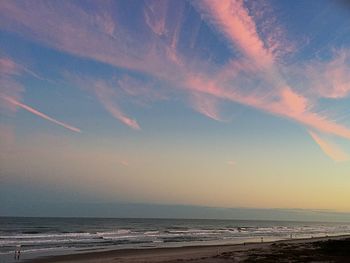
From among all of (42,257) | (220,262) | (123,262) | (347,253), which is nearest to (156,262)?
(123,262)

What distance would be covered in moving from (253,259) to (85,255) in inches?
432

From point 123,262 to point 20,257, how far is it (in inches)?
279

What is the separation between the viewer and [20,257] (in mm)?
26828

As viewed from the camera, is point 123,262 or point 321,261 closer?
point 321,261

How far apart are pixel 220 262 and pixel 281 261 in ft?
10.7

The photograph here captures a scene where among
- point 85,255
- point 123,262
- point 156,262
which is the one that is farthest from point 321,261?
point 85,255

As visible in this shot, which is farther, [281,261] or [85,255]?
[85,255]

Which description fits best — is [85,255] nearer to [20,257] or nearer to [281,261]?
[20,257]

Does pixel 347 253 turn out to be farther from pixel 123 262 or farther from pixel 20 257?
pixel 20 257

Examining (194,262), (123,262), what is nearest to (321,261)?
(194,262)

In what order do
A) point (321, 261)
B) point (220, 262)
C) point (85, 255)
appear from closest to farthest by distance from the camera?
1. point (321, 261)
2. point (220, 262)
3. point (85, 255)

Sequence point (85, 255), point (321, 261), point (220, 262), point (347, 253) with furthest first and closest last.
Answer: point (85, 255)
point (347, 253)
point (220, 262)
point (321, 261)

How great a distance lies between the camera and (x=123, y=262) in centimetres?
2417

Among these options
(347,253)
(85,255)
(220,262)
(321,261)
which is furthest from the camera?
(85,255)
